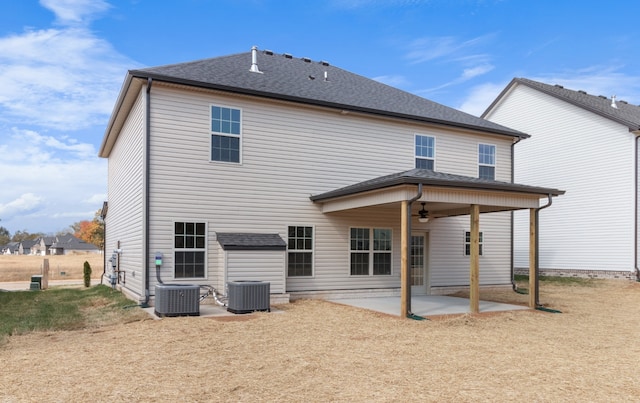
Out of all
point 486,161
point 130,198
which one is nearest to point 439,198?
point 486,161

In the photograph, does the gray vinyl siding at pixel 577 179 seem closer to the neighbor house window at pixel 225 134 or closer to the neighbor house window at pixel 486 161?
the neighbor house window at pixel 486 161

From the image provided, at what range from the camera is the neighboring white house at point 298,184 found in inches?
476

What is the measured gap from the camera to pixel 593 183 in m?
21.2

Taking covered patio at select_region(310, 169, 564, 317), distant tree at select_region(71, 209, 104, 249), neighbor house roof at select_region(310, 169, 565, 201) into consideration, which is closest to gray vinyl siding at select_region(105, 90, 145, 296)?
covered patio at select_region(310, 169, 564, 317)


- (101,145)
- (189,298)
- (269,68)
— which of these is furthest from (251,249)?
(101,145)

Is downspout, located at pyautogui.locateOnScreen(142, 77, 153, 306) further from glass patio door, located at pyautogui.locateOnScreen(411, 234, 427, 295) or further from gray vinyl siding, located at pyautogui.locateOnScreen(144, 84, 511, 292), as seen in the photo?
glass patio door, located at pyautogui.locateOnScreen(411, 234, 427, 295)

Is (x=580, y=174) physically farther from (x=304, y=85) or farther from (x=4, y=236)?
(x=4, y=236)

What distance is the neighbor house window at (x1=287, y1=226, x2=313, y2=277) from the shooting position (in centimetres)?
1373

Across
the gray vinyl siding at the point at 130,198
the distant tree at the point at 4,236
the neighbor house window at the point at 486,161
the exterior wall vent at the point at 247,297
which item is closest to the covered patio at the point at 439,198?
the exterior wall vent at the point at 247,297

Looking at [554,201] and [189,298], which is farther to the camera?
[554,201]

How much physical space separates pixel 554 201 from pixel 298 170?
13781 millimetres

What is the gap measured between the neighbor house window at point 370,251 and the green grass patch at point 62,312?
20.3 ft

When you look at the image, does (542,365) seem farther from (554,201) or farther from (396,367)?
(554,201)

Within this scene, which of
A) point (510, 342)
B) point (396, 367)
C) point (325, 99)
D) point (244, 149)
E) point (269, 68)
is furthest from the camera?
point (269, 68)
